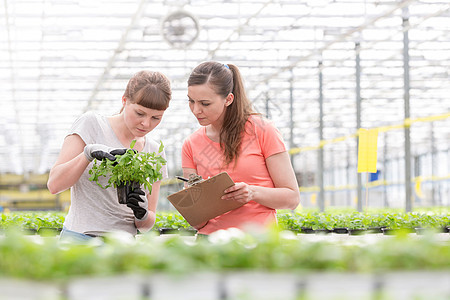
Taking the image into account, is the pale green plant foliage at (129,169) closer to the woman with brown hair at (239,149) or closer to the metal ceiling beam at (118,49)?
the woman with brown hair at (239,149)

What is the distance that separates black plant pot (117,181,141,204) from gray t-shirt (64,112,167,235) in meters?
0.11

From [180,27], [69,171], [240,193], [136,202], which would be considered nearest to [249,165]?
[240,193]

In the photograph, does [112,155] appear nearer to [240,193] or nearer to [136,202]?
[136,202]

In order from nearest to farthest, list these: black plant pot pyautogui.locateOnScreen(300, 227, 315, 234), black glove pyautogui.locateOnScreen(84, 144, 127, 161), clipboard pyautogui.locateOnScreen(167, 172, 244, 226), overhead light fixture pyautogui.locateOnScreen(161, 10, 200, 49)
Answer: black glove pyautogui.locateOnScreen(84, 144, 127, 161), clipboard pyautogui.locateOnScreen(167, 172, 244, 226), black plant pot pyautogui.locateOnScreen(300, 227, 315, 234), overhead light fixture pyautogui.locateOnScreen(161, 10, 200, 49)

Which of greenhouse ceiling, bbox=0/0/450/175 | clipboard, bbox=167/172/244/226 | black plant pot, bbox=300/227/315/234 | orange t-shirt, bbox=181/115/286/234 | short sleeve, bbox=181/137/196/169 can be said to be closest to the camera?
clipboard, bbox=167/172/244/226

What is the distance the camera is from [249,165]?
9.42 feet

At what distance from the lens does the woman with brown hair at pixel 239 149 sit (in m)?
2.84

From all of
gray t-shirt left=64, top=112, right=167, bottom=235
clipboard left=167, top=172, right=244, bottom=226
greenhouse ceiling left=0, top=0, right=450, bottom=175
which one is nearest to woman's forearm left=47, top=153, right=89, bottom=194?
gray t-shirt left=64, top=112, right=167, bottom=235

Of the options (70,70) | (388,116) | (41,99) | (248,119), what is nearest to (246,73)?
(70,70)

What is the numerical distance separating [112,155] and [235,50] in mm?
9540

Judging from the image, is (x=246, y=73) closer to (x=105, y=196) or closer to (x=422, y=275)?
(x=105, y=196)

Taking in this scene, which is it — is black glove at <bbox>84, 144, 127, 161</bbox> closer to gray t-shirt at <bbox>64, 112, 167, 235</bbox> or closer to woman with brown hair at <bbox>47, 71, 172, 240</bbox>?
woman with brown hair at <bbox>47, 71, 172, 240</bbox>

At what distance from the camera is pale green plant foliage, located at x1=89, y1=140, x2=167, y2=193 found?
269 cm

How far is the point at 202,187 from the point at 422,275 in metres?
1.52
